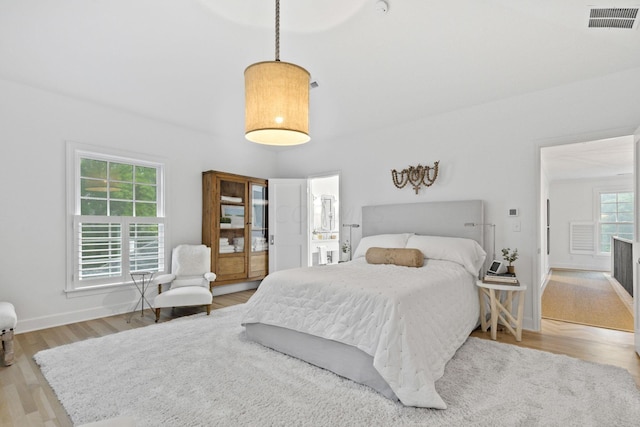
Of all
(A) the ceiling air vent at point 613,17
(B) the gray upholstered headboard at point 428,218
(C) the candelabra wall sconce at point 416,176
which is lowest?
(B) the gray upholstered headboard at point 428,218

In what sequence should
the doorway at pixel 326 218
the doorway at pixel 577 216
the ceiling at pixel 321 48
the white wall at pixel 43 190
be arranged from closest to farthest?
the ceiling at pixel 321 48 < the white wall at pixel 43 190 < the doorway at pixel 577 216 < the doorway at pixel 326 218

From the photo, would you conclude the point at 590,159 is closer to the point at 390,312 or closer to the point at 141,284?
the point at 390,312

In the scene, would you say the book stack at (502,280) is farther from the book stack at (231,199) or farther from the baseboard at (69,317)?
the baseboard at (69,317)

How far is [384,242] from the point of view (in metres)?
4.07

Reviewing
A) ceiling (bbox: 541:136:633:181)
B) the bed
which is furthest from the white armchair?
ceiling (bbox: 541:136:633:181)

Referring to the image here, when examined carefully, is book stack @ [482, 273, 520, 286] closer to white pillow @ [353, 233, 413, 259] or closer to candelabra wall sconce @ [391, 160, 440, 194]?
white pillow @ [353, 233, 413, 259]

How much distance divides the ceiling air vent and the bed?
1.93m

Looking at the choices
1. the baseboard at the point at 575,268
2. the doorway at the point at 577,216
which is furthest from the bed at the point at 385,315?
the baseboard at the point at 575,268

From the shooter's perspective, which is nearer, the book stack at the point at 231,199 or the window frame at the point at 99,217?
the window frame at the point at 99,217

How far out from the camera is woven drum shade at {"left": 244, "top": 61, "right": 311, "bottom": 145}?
186 centimetres

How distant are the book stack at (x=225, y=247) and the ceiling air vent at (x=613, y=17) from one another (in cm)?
478

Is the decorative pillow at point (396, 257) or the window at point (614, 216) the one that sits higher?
the window at point (614, 216)

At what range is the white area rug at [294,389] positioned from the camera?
184 centimetres

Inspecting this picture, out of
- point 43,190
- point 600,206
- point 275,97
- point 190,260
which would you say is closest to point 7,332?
point 43,190
